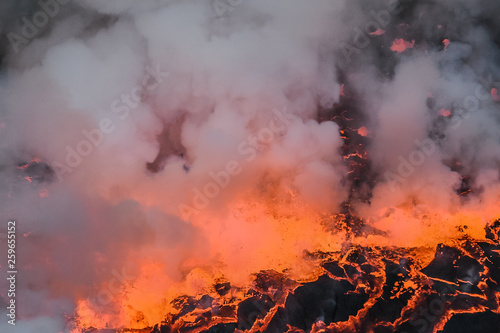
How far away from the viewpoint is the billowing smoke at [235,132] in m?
15.8

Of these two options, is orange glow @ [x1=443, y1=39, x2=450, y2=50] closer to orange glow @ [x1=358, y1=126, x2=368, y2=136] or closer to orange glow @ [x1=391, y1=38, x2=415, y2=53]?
orange glow @ [x1=391, y1=38, x2=415, y2=53]

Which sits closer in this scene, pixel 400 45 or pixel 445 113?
pixel 445 113

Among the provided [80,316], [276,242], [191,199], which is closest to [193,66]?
[191,199]

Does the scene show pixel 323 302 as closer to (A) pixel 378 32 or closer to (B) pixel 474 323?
(B) pixel 474 323

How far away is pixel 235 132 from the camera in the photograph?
16.5 meters

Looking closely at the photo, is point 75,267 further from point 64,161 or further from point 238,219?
point 238,219

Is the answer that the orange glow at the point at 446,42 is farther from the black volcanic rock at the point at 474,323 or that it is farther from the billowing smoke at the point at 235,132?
the black volcanic rock at the point at 474,323

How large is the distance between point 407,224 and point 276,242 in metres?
4.48

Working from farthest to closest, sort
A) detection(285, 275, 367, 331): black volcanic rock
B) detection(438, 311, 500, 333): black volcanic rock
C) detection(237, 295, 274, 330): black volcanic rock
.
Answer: detection(285, 275, 367, 331): black volcanic rock, detection(237, 295, 274, 330): black volcanic rock, detection(438, 311, 500, 333): black volcanic rock

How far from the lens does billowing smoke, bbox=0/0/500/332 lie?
15.8m

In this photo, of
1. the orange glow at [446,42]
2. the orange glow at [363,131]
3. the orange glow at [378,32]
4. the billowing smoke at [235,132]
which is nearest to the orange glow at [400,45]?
the billowing smoke at [235,132]

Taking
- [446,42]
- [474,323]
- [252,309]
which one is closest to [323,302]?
[252,309]

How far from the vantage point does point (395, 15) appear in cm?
1719

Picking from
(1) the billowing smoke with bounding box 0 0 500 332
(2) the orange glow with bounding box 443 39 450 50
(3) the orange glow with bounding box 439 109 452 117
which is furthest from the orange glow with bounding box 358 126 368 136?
(2) the orange glow with bounding box 443 39 450 50
